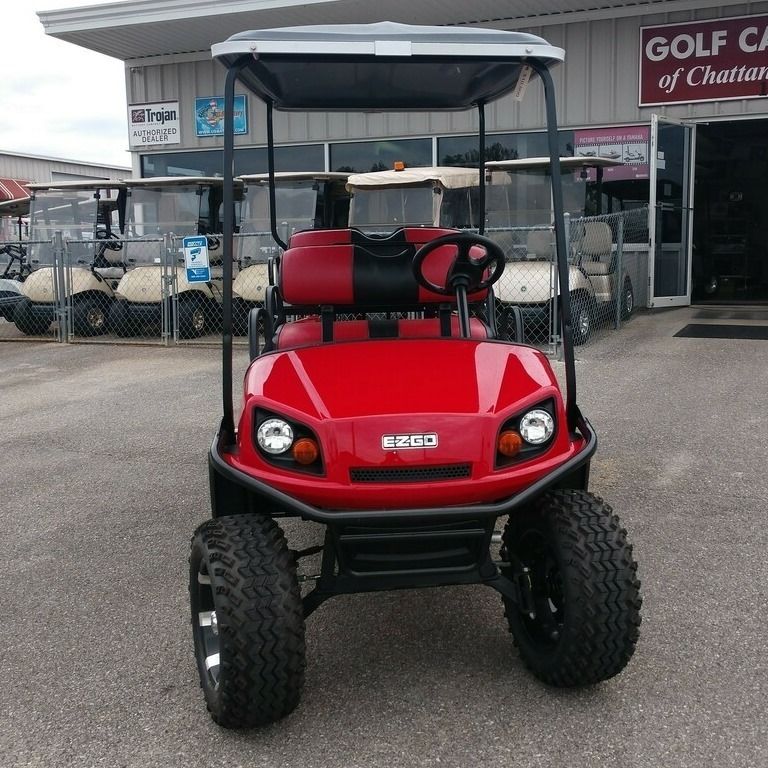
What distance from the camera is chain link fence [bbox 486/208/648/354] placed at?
872 cm

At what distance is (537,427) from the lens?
2.54 meters

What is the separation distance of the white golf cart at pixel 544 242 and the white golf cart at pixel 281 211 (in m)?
1.97

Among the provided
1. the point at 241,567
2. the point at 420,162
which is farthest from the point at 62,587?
the point at 420,162

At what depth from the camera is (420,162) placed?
524 inches

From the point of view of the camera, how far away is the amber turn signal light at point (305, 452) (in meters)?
2.44

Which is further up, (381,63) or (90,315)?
(381,63)

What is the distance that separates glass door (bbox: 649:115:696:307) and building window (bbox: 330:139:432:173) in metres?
3.41

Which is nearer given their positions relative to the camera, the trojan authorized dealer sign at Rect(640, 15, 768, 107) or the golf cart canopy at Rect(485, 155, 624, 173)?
the golf cart canopy at Rect(485, 155, 624, 173)

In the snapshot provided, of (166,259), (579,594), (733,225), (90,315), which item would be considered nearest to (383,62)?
(579,594)

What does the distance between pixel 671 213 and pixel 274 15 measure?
6291mm

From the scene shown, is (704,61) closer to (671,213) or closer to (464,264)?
(671,213)

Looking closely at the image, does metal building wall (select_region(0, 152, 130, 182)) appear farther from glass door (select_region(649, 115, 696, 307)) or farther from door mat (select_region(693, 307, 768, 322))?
door mat (select_region(693, 307, 768, 322))

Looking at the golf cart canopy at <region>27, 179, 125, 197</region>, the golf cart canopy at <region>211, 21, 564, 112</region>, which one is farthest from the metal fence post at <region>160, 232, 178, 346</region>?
the golf cart canopy at <region>211, 21, 564, 112</region>

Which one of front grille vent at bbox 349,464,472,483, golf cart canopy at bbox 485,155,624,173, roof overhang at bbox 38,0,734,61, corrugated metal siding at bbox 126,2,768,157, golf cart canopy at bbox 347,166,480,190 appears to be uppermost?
roof overhang at bbox 38,0,734,61
